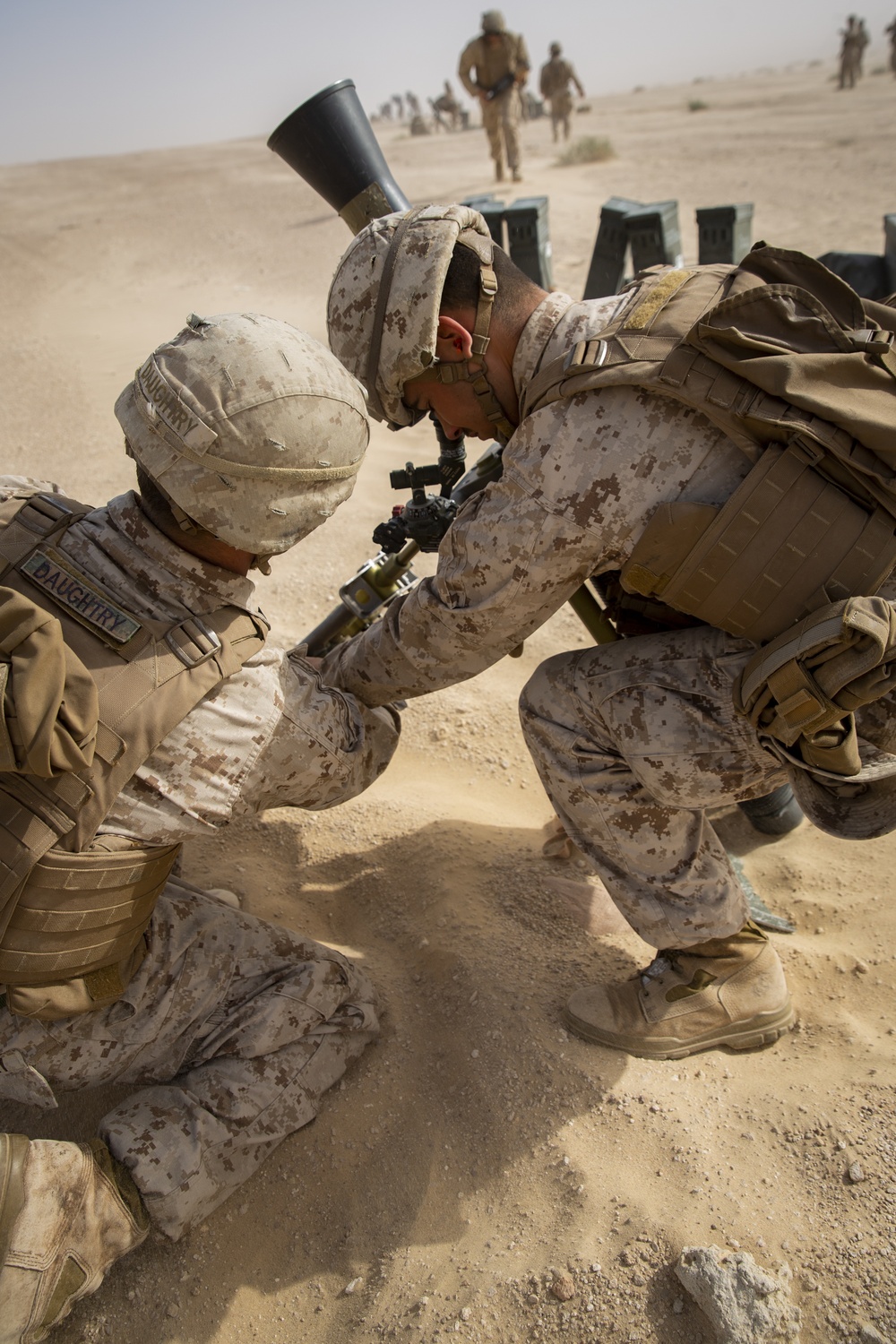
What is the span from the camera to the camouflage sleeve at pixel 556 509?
6.84 ft

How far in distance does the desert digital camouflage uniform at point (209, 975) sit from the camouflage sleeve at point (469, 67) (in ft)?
44.8

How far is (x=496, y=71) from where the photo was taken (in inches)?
517

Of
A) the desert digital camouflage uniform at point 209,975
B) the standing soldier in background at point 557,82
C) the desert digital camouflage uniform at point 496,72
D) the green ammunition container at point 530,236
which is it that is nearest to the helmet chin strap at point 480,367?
the desert digital camouflage uniform at point 209,975

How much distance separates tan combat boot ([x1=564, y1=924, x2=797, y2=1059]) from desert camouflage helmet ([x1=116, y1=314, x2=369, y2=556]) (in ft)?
4.88

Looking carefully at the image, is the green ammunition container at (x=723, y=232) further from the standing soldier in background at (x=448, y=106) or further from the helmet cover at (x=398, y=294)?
the standing soldier in background at (x=448, y=106)

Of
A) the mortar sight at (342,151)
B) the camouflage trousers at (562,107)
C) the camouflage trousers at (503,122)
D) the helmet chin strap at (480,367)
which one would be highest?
the camouflage trousers at (562,107)

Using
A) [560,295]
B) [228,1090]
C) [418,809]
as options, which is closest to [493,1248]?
[228,1090]

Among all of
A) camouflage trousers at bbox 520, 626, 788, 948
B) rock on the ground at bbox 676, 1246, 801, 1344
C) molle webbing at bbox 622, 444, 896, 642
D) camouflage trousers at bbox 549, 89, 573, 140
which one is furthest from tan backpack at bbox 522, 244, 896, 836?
camouflage trousers at bbox 549, 89, 573, 140

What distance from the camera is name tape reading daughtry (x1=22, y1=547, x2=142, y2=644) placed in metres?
1.83

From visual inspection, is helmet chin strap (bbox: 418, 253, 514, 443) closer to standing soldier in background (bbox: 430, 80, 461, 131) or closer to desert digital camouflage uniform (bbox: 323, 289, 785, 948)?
desert digital camouflage uniform (bbox: 323, 289, 785, 948)

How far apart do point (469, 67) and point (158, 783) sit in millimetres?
14535

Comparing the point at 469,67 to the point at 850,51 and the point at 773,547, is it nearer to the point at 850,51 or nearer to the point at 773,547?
the point at 773,547

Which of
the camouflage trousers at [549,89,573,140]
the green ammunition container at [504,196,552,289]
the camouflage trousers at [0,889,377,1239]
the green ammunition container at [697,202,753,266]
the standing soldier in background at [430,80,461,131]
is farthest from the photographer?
the standing soldier in background at [430,80,461,131]

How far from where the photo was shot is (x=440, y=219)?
226 cm
